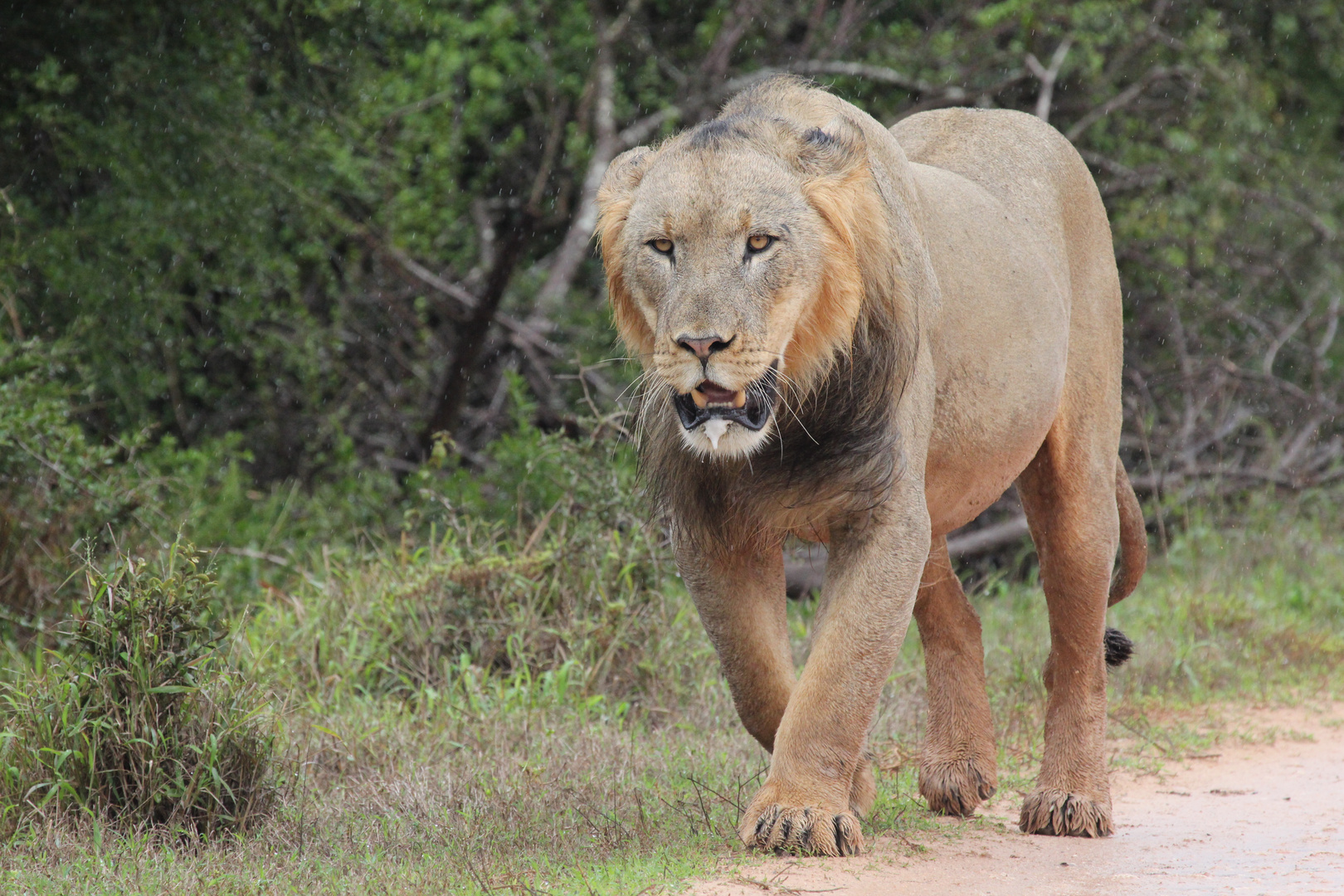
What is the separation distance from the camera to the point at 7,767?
416 cm

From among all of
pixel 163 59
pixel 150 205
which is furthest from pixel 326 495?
pixel 163 59

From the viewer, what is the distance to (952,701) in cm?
476

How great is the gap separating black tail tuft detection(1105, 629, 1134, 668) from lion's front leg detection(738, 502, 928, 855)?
5.53 ft

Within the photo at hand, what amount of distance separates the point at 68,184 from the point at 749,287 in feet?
19.3

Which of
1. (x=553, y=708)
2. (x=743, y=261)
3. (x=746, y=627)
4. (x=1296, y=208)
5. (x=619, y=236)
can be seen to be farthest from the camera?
(x=1296, y=208)

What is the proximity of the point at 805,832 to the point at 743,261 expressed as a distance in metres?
1.31

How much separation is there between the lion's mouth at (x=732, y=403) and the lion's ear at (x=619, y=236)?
328 millimetres

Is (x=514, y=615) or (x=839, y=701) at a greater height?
(x=839, y=701)

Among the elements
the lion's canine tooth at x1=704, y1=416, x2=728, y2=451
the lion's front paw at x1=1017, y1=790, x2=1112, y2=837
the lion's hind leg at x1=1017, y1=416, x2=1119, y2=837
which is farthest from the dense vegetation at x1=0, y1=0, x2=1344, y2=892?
the lion's canine tooth at x1=704, y1=416, x2=728, y2=451

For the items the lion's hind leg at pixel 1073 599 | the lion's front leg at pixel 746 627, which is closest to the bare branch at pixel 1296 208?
the lion's hind leg at pixel 1073 599

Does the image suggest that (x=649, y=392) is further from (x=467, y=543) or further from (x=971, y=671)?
(x=467, y=543)

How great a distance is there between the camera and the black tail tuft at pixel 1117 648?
5082 millimetres

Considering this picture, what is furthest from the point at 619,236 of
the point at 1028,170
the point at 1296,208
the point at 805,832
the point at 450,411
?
the point at 1296,208

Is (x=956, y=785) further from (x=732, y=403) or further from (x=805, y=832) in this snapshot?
(x=732, y=403)
